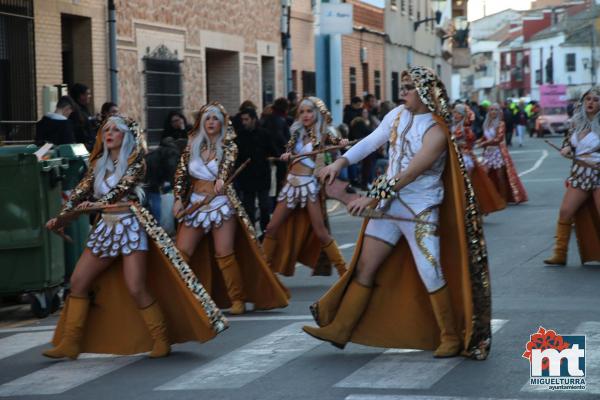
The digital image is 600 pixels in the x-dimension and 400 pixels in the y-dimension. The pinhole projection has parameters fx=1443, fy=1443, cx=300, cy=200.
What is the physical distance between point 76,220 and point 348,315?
4.71 meters

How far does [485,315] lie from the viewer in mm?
8453

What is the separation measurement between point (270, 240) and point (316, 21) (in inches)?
845

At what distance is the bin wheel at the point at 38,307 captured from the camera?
11672 millimetres

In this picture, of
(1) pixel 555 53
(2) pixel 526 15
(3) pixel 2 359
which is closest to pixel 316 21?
A: (3) pixel 2 359

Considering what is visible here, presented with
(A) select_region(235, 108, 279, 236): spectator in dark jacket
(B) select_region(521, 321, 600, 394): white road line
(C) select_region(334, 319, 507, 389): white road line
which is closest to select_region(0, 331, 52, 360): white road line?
(C) select_region(334, 319, 507, 389): white road line

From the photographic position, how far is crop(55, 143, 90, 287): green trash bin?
12.6 meters

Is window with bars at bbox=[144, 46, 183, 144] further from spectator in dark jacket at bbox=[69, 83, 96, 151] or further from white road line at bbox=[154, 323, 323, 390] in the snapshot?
white road line at bbox=[154, 323, 323, 390]

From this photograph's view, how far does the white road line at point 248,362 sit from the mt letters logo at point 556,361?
147 centimetres

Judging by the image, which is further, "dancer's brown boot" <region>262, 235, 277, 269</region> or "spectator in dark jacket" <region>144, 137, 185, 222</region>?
"spectator in dark jacket" <region>144, 137, 185, 222</region>

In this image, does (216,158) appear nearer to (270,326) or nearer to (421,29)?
(270,326)

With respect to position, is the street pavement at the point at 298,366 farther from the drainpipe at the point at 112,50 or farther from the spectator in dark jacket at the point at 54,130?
the drainpipe at the point at 112,50

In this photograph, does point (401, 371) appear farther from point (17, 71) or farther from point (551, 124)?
point (551, 124)

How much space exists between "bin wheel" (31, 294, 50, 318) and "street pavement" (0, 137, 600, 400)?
0.07 metres

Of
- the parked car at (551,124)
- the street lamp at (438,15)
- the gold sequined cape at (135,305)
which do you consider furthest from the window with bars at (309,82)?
the parked car at (551,124)
